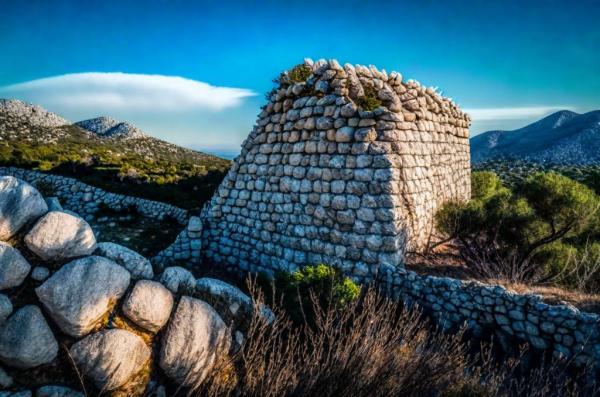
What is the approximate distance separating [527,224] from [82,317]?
7.89 meters

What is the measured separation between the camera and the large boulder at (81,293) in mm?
2098

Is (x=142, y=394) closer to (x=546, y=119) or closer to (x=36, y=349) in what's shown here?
(x=36, y=349)

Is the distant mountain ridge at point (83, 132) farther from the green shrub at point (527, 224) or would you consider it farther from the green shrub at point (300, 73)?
the green shrub at point (527, 224)

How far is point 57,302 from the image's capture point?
2.09 meters

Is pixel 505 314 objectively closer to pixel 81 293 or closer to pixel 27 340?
pixel 81 293

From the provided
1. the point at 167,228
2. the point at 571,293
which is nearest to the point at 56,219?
the point at 571,293

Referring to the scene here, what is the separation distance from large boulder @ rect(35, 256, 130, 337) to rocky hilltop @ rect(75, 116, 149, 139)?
5547 cm

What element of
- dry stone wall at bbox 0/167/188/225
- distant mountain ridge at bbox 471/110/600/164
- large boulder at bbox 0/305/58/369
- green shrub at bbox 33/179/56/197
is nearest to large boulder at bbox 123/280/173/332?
large boulder at bbox 0/305/58/369

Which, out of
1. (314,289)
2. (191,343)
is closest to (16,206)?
(191,343)

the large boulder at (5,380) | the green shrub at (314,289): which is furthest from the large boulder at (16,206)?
the green shrub at (314,289)

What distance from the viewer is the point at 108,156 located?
83.9 ft

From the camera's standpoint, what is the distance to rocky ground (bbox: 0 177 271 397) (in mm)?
2021

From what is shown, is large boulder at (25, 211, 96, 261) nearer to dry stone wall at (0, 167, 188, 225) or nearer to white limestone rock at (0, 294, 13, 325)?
white limestone rock at (0, 294, 13, 325)

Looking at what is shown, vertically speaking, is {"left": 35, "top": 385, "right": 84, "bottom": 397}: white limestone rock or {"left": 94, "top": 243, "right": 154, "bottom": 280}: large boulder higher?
{"left": 94, "top": 243, "right": 154, "bottom": 280}: large boulder
